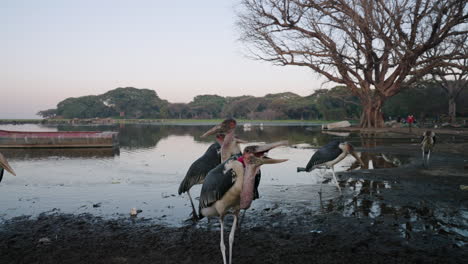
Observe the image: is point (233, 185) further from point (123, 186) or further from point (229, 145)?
point (123, 186)

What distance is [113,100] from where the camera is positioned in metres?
138

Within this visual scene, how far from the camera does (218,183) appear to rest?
14.3ft

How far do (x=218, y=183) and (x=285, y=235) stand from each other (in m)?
1.82

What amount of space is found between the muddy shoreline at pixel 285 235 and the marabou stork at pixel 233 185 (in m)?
0.73

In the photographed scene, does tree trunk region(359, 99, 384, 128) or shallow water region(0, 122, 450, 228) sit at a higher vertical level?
tree trunk region(359, 99, 384, 128)

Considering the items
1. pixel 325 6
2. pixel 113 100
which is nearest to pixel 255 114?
pixel 113 100

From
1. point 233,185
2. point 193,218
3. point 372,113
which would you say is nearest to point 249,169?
point 233,185

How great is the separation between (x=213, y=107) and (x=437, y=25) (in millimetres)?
119156

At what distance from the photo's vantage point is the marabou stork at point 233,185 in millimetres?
3965

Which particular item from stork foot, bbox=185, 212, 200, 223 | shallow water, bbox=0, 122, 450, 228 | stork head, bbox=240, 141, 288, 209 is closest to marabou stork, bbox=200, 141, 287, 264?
stork head, bbox=240, 141, 288, 209

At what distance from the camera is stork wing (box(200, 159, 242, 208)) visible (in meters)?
4.24

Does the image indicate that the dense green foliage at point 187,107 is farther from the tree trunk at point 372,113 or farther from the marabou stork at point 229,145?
the marabou stork at point 229,145

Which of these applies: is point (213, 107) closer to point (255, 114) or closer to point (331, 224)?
point (255, 114)

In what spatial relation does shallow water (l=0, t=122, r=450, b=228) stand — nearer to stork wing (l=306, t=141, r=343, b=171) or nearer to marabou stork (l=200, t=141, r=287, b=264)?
stork wing (l=306, t=141, r=343, b=171)
